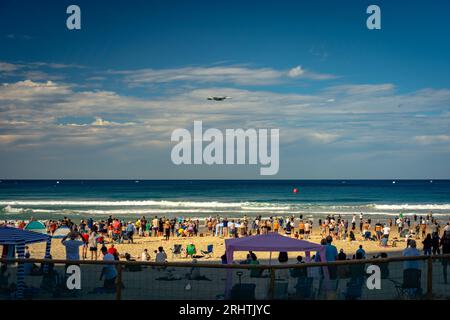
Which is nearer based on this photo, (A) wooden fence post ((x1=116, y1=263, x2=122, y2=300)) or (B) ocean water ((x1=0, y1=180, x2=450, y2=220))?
(A) wooden fence post ((x1=116, y1=263, x2=122, y2=300))

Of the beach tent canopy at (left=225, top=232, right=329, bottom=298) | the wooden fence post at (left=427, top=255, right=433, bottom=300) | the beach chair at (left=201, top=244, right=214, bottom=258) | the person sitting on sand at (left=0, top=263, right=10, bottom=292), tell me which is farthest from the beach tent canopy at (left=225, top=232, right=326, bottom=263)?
the beach chair at (left=201, top=244, right=214, bottom=258)

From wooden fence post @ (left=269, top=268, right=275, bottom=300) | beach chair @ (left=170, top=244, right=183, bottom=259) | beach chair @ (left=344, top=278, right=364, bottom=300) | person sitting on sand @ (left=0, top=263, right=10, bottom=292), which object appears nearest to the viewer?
wooden fence post @ (left=269, top=268, right=275, bottom=300)

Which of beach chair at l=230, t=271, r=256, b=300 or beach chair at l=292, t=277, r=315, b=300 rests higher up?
beach chair at l=292, t=277, r=315, b=300

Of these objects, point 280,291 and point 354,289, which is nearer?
point 280,291

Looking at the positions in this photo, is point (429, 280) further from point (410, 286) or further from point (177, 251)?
Answer: point (177, 251)

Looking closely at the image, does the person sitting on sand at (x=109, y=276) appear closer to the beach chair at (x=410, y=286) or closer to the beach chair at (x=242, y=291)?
the beach chair at (x=242, y=291)

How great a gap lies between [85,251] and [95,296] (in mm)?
15573

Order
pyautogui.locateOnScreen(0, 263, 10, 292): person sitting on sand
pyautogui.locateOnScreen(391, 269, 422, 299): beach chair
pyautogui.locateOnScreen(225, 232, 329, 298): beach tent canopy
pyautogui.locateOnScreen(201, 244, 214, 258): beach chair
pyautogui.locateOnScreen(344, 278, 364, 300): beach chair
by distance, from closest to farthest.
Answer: pyautogui.locateOnScreen(0, 263, 10, 292): person sitting on sand, pyautogui.locateOnScreen(344, 278, 364, 300): beach chair, pyautogui.locateOnScreen(391, 269, 422, 299): beach chair, pyautogui.locateOnScreen(225, 232, 329, 298): beach tent canopy, pyautogui.locateOnScreen(201, 244, 214, 258): beach chair

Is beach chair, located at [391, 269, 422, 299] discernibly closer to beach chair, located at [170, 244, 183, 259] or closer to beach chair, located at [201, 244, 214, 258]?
beach chair, located at [201, 244, 214, 258]

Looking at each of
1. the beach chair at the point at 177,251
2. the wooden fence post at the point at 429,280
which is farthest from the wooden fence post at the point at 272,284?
the beach chair at the point at 177,251

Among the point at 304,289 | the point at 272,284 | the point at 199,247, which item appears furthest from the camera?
the point at 199,247

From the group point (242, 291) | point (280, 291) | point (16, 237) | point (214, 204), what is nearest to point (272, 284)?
point (280, 291)
